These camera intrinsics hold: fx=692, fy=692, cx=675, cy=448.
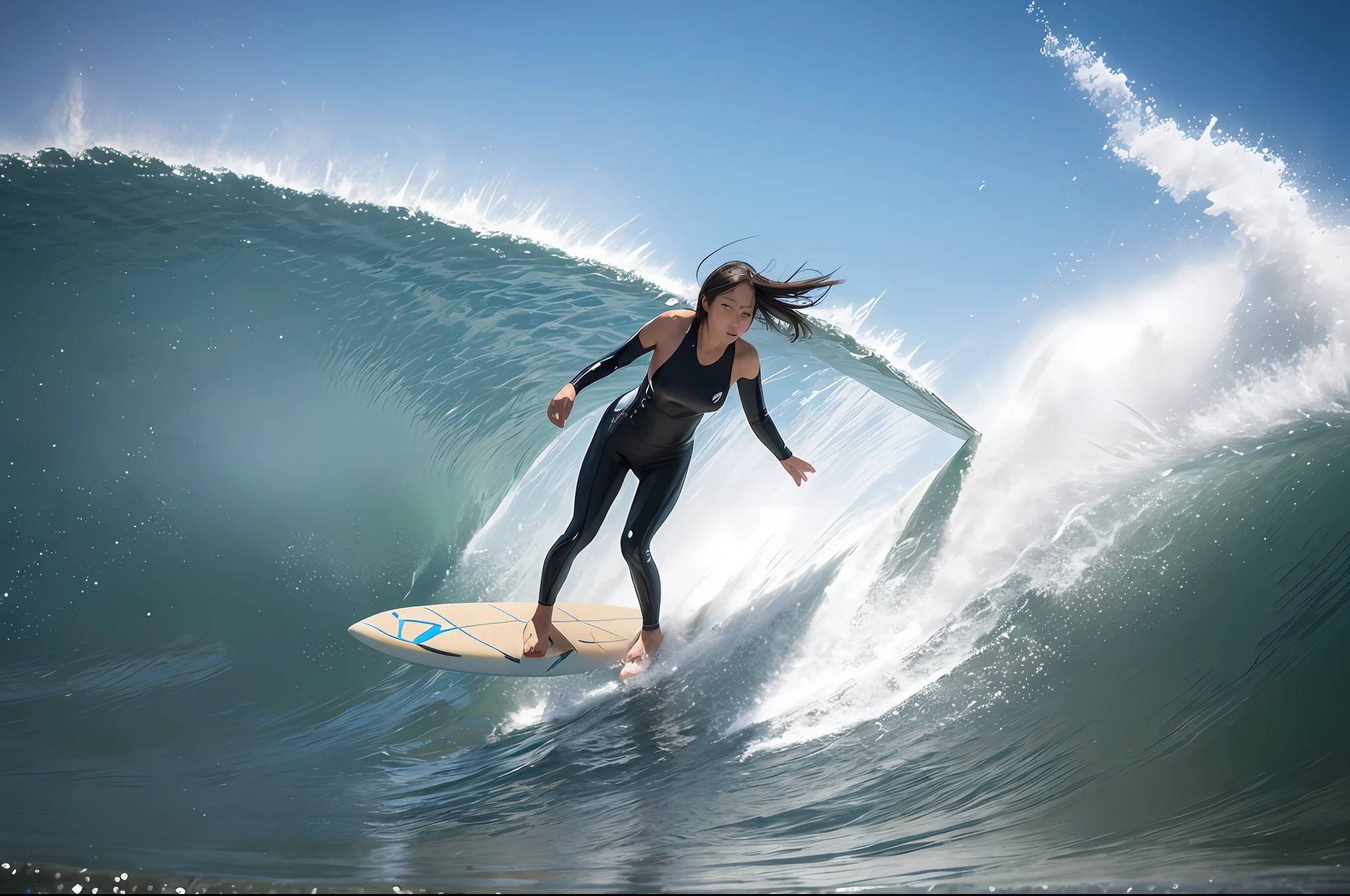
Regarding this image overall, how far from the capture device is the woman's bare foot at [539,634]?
2.96 meters

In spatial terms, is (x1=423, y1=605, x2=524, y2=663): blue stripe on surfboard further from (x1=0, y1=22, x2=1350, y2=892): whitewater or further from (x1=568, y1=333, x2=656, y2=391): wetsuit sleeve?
(x1=568, y1=333, x2=656, y2=391): wetsuit sleeve

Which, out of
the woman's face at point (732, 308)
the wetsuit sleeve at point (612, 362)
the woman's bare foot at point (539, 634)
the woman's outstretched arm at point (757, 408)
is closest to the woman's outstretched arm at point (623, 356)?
the wetsuit sleeve at point (612, 362)

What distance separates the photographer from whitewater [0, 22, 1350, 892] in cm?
192

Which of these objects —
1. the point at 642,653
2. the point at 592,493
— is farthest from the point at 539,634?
the point at 592,493

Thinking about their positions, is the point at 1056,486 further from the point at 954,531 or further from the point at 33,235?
the point at 33,235

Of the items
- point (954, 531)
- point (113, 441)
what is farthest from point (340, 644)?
point (954, 531)

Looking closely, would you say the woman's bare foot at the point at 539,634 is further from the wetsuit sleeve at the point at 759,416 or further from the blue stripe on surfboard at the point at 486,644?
the wetsuit sleeve at the point at 759,416

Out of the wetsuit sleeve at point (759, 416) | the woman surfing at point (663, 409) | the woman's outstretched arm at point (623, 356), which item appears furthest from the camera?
the wetsuit sleeve at point (759, 416)

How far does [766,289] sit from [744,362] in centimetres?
30

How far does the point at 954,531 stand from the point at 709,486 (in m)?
2.02

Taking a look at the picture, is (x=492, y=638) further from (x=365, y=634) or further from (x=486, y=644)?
(x=365, y=634)

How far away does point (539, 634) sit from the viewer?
2.99 m

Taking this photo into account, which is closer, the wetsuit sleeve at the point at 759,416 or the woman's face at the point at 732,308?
the woman's face at the point at 732,308

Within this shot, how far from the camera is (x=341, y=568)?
14.4ft
